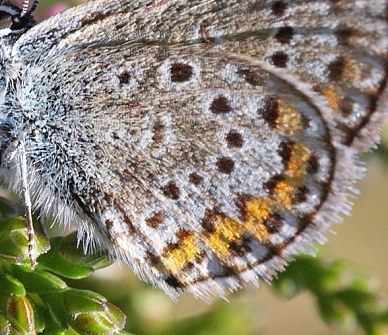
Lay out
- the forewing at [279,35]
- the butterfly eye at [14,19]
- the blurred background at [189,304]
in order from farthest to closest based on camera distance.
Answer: the blurred background at [189,304], the butterfly eye at [14,19], the forewing at [279,35]

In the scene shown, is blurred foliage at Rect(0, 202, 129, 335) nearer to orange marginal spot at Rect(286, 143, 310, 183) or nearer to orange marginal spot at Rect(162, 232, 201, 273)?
orange marginal spot at Rect(162, 232, 201, 273)

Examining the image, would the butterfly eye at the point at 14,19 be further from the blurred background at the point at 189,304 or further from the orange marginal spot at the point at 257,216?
the blurred background at the point at 189,304

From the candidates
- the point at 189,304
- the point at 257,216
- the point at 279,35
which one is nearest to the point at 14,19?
the point at 279,35

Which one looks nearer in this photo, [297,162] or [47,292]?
[297,162]

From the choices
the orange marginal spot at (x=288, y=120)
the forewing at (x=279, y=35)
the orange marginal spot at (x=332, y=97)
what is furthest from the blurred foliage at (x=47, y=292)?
the orange marginal spot at (x=332, y=97)

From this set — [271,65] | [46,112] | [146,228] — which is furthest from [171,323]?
[271,65]

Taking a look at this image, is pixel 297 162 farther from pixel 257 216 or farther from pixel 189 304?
pixel 189 304

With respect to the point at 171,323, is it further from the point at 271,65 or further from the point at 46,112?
the point at 271,65
